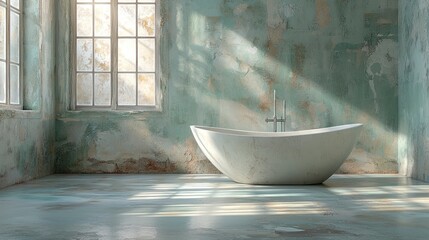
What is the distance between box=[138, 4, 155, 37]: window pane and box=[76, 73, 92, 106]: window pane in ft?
2.51

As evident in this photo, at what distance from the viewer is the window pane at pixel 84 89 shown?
23.2 feet

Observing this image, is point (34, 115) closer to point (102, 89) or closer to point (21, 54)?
point (21, 54)

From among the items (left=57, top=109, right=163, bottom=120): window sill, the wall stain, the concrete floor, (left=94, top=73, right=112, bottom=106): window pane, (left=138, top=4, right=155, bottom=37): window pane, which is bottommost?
the concrete floor

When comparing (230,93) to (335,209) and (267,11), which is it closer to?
(267,11)

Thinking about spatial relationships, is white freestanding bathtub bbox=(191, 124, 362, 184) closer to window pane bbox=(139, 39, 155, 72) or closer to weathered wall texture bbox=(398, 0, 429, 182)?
weathered wall texture bbox=(398, 0, 429, 182)

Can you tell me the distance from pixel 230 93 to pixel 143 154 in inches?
45.0

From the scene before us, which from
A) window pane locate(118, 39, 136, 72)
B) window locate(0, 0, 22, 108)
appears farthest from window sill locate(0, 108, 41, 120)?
window pane locate(118, 39, 136, 72)

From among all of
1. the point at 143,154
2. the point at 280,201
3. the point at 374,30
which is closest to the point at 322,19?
the point at 374,30

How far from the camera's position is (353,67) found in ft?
22.6

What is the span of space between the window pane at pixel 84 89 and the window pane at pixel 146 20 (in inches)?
30.1

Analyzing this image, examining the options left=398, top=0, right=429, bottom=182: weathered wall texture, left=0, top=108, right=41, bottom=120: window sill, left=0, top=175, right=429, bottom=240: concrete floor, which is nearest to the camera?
left=0, top=175, right=429, bottom=240: concrete floor

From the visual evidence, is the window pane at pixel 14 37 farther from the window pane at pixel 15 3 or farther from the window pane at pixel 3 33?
the window pane at pixel 3 33

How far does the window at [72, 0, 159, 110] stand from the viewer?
7023mm

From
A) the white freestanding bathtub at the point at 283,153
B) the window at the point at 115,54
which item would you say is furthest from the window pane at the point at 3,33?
the white freestanding bathtub at the point at 283,153
